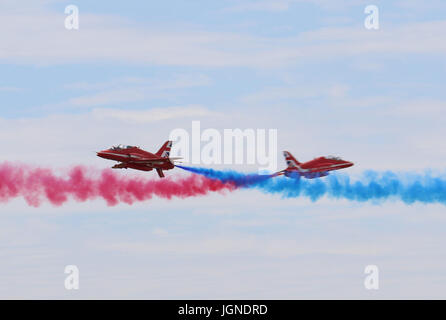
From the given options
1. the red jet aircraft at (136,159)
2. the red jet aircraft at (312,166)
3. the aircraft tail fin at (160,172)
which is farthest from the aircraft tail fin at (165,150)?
the red jet aircraft at (312,166)

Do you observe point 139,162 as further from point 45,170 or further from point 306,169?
point 306,169

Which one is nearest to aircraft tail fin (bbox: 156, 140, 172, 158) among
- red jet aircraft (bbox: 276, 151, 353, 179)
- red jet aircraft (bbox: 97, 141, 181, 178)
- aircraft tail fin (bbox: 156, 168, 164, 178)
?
red jet aircraft (bbox: 97, 141, 181, 178)

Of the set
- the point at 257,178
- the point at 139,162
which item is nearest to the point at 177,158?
the point at 139,162

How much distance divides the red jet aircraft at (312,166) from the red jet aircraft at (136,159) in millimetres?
16564

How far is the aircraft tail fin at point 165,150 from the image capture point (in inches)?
4779

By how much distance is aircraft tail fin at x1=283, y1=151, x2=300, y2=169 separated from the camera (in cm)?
12057

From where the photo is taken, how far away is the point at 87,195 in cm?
11769

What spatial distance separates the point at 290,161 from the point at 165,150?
59.2 feet

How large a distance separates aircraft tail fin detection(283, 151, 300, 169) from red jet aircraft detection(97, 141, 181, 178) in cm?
1627

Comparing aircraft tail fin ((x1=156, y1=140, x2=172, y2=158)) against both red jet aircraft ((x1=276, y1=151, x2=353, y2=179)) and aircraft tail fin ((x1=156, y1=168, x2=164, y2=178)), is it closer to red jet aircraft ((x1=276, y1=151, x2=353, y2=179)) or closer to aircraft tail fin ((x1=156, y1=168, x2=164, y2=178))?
aircraft tail fin ((x1=156, y1=168, x2=164, y2=178))

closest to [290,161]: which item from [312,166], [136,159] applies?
[312,166]

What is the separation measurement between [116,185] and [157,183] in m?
6.05

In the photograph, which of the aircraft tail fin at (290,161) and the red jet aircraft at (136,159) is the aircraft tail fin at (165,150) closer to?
the red jet aircraft at (136,159)
